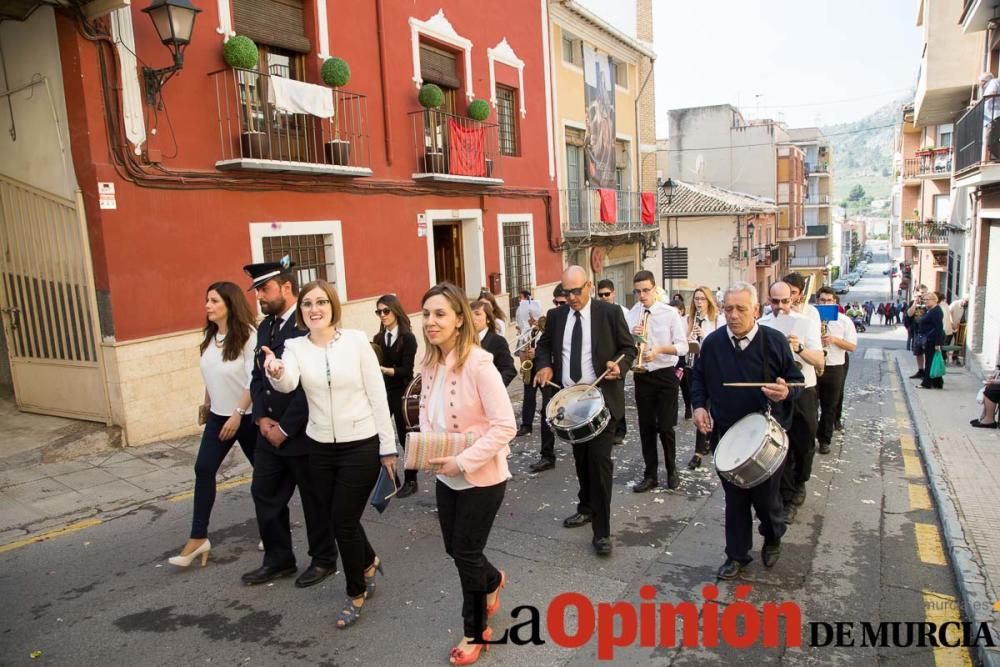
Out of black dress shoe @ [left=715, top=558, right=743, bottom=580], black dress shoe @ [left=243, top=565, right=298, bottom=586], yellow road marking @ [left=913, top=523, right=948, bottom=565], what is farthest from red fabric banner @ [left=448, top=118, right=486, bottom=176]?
black dress shoe @ [left=715, top=558, right=743, bottom=580]

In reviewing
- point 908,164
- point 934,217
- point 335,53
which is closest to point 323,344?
point 335,53

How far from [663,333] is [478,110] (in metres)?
9.08

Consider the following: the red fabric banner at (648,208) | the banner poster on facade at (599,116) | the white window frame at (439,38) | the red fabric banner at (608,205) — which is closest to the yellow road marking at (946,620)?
the white window frame at (439,38)

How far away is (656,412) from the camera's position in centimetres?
658

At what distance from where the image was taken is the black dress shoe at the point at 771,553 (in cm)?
478

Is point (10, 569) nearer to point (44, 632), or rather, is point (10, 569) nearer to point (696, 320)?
point (44, 632)

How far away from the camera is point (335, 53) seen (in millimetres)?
11180

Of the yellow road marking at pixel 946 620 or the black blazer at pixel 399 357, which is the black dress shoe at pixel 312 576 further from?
the yellow road marking at pixel 946 620

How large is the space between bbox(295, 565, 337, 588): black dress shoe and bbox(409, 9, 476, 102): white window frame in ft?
33.6

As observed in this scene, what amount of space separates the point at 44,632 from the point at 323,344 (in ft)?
7.73

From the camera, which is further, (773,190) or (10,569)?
(773,190)

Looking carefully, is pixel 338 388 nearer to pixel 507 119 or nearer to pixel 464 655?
pixel 464 655

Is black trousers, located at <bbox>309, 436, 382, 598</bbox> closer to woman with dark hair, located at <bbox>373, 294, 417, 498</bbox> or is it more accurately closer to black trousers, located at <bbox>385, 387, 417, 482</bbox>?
woman with dark hair, located at <bbox>373, 294, 417, 498</bbox>

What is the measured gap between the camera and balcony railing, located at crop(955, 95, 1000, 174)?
39.9ft
